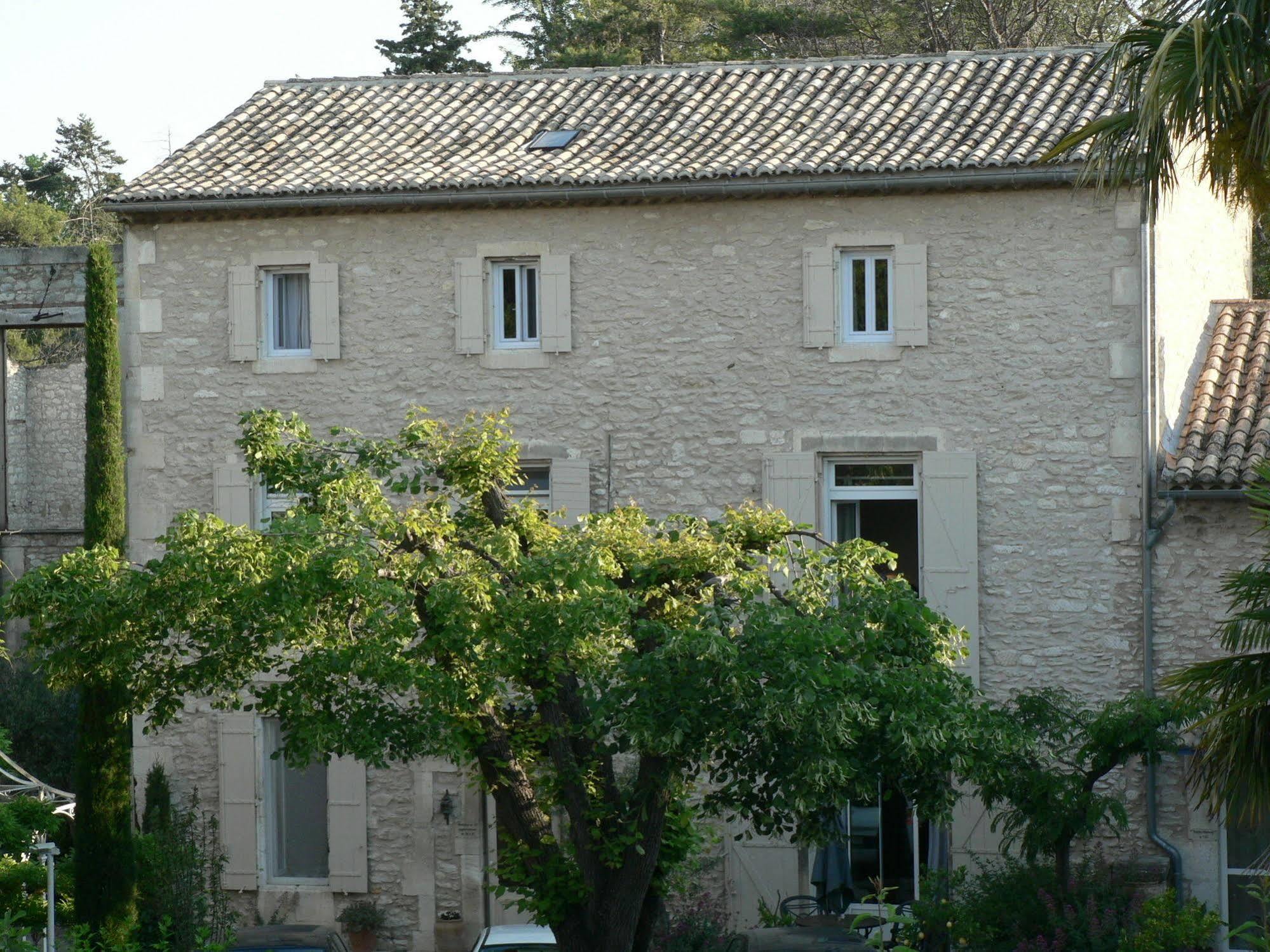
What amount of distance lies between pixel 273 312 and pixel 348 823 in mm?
4542

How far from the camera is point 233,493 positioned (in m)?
14.2

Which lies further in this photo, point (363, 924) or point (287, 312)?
point (287, 312)

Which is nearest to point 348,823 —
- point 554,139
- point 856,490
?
point 856,490

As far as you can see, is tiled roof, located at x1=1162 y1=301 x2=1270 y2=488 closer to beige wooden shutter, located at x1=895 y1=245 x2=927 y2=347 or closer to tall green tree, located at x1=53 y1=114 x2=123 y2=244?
beige wooden shutter, located at x1=895 y1=245 x2=927 y2=347

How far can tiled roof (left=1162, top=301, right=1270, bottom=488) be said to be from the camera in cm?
1264

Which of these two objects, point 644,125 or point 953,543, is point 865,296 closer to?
point 953,543

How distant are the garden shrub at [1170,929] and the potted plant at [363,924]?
6298 millimetres

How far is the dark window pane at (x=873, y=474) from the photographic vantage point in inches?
533

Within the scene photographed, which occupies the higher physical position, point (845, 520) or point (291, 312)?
point (291, 312)

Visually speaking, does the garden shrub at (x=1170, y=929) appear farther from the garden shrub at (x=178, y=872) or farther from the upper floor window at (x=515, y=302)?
the garden shrub at (x=178, y=872)

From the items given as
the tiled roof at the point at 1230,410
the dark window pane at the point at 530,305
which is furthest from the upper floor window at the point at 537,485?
the tiled roof at the point at 1230,410

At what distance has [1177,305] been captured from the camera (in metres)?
14.0

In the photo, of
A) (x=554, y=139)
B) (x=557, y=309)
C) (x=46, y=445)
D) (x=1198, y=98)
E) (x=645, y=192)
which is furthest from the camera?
(x=46, y=445)

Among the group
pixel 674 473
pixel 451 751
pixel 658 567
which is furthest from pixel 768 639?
pixel 674 473
